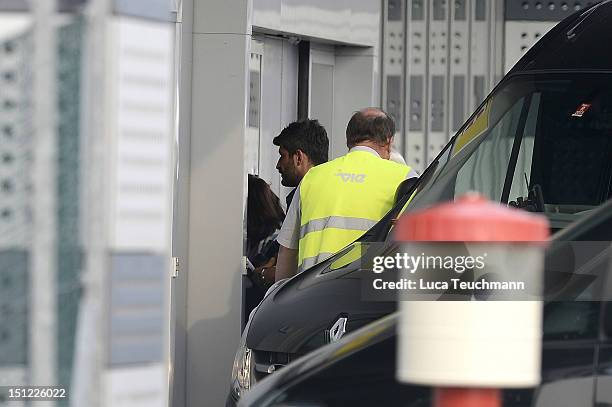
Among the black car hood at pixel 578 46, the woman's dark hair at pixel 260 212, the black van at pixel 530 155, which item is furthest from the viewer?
the woman's dark hair at pixel 260 212

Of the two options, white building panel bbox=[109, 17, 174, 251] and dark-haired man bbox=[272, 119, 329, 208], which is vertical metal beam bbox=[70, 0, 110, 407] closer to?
white building panel bbox=[109, 17, 174, 251]

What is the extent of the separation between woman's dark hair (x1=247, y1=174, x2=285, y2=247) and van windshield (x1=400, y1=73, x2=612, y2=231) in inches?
130

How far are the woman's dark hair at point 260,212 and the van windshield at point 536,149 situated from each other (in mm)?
3297

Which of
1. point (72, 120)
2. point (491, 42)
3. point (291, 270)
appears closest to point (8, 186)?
point (72, 120)

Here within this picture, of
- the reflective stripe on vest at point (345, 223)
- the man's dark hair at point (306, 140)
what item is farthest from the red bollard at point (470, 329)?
the man's dark hair at point (306, 140)

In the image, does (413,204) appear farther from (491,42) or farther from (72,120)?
(491,42)

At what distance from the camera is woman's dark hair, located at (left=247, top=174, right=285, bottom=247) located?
395 inches

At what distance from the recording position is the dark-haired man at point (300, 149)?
9.36 meters

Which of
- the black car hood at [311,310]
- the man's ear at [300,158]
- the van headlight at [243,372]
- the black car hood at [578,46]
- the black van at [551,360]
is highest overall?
the black car hood at [578,46]

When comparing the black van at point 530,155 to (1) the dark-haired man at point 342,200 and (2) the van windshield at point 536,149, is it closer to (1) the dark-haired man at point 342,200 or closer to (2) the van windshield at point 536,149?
(2) the van windshield at point 536,149

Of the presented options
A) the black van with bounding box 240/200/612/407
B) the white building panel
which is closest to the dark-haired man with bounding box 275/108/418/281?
the white building panel

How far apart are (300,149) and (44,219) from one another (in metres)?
5.30

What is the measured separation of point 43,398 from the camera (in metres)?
4.16

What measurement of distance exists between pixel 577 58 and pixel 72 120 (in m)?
3.00
